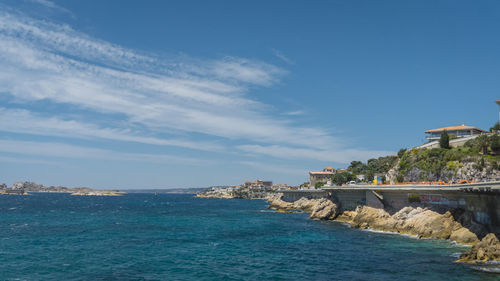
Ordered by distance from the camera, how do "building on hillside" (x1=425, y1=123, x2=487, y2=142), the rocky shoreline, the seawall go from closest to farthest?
the rocky shoreline
the seawall
"building on hillside" (x1=425, y1=123, x2=487, y2=142)

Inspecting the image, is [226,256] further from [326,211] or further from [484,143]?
[484,143]

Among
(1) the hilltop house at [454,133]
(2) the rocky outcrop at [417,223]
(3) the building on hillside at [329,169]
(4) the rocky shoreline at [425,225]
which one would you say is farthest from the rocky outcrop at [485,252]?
(3) the building on hillside at [329,169]

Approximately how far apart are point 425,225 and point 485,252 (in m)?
15.3

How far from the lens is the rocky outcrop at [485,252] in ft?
98.7

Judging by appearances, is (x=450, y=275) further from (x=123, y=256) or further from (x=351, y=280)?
(x=123, y=256)

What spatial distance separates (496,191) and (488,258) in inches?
276

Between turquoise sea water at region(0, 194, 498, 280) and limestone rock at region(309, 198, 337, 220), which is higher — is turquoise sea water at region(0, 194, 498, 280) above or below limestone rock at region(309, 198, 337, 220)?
below

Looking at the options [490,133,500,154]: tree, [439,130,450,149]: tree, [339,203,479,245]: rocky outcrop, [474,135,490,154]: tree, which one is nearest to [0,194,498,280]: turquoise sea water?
[339,203,479,245]: rocky outcrop

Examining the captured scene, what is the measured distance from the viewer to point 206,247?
1650 inches

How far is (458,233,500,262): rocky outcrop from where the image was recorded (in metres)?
30.1

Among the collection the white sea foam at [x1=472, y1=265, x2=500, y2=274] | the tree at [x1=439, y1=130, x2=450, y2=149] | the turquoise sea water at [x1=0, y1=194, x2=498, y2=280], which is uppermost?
the tree at [x1=439, y1=130, x2=450, y2=149]

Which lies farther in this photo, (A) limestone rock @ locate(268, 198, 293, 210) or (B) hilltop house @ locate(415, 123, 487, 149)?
(A) limestone rock @ locate(268, 198, 293, 210)

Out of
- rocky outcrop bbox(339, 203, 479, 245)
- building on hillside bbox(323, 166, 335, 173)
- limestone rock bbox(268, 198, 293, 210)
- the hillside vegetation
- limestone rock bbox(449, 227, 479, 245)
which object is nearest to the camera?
limestone rock bbox(449, 227, 479, 245)

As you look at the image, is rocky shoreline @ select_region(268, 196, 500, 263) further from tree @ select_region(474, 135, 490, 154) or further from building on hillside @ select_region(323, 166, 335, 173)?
building on hillside @ select_region(323, 166, 335, 173)
